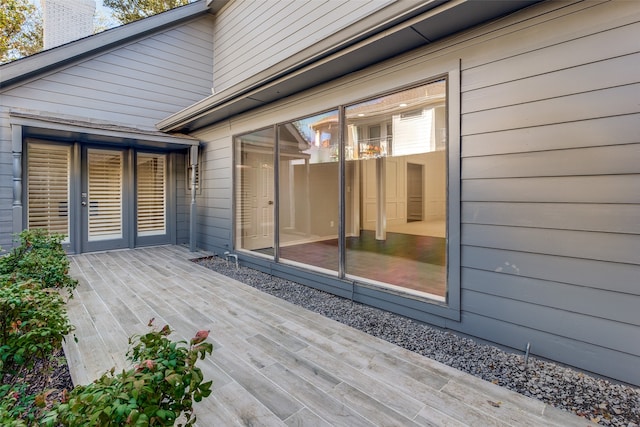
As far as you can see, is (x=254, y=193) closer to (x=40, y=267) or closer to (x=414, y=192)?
(x=40, y=267)

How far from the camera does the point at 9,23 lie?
8383mm

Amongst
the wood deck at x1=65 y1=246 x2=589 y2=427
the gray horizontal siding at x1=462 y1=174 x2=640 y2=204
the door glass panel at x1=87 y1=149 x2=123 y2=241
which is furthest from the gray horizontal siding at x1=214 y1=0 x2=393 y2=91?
the wood deck at x1=65 y1=246 x2=589 y2=427

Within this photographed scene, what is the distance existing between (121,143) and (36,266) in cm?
419

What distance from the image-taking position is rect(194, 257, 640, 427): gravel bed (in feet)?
5.64

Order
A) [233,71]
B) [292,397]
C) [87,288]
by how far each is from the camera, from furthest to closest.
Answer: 1. [233,71]
2. [87,288]
3. [292,397]

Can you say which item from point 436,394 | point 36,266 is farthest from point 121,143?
point 436,394

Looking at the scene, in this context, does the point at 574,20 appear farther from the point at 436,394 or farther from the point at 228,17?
the point at 228,17

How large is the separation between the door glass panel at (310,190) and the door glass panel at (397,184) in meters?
0.31

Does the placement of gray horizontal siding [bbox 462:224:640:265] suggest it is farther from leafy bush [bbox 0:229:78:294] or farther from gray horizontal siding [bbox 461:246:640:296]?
leafy bush [bbox 0:229:78:294]

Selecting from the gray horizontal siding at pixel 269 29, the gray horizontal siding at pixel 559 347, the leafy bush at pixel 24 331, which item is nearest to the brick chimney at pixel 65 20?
the gray horizontal siding at pixel 269 29

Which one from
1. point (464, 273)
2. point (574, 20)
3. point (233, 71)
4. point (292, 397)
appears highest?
point (233, 71)

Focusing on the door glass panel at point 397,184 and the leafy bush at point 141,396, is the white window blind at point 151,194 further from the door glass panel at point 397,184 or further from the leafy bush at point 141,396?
the leafy bush at point 141,396

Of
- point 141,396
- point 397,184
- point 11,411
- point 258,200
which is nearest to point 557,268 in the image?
point 141,396

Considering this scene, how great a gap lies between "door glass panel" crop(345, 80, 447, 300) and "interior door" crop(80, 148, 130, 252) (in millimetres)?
4750
